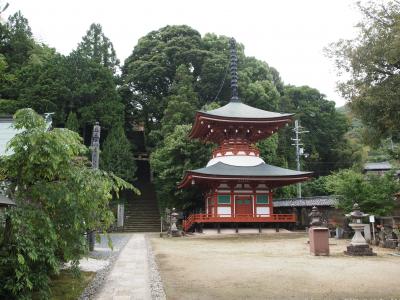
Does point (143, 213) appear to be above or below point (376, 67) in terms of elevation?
below

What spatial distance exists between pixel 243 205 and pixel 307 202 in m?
4.74

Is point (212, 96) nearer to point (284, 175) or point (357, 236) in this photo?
point (284, 175)

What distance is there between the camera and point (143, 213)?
1320 inches

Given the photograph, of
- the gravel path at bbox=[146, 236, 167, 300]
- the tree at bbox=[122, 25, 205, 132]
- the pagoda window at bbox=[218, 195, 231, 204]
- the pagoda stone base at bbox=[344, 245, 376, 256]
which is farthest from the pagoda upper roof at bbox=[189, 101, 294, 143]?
the tree at bbox=[122, 25, 205, 132]

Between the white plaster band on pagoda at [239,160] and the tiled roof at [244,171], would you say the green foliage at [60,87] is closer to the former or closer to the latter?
the white plaster band on pagoda at [239,160]

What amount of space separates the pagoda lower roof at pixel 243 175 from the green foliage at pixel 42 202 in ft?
52.1

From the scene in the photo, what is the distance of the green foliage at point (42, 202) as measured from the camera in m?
6.05

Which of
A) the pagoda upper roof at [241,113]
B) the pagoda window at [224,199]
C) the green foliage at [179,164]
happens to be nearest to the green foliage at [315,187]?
the green foliage at [179,164]

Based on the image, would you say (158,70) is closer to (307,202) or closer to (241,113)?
(241,113)

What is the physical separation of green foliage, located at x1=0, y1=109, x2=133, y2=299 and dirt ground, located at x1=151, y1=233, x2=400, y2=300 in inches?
89.5

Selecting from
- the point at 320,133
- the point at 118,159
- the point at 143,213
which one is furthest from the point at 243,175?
the point at 320,133

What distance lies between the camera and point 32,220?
20.4 feet

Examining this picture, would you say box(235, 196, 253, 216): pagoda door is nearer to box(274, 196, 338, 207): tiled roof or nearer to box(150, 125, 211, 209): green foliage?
box(274, 196, 338, 207): tiled roof


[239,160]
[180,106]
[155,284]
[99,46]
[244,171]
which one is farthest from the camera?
[99,46]
